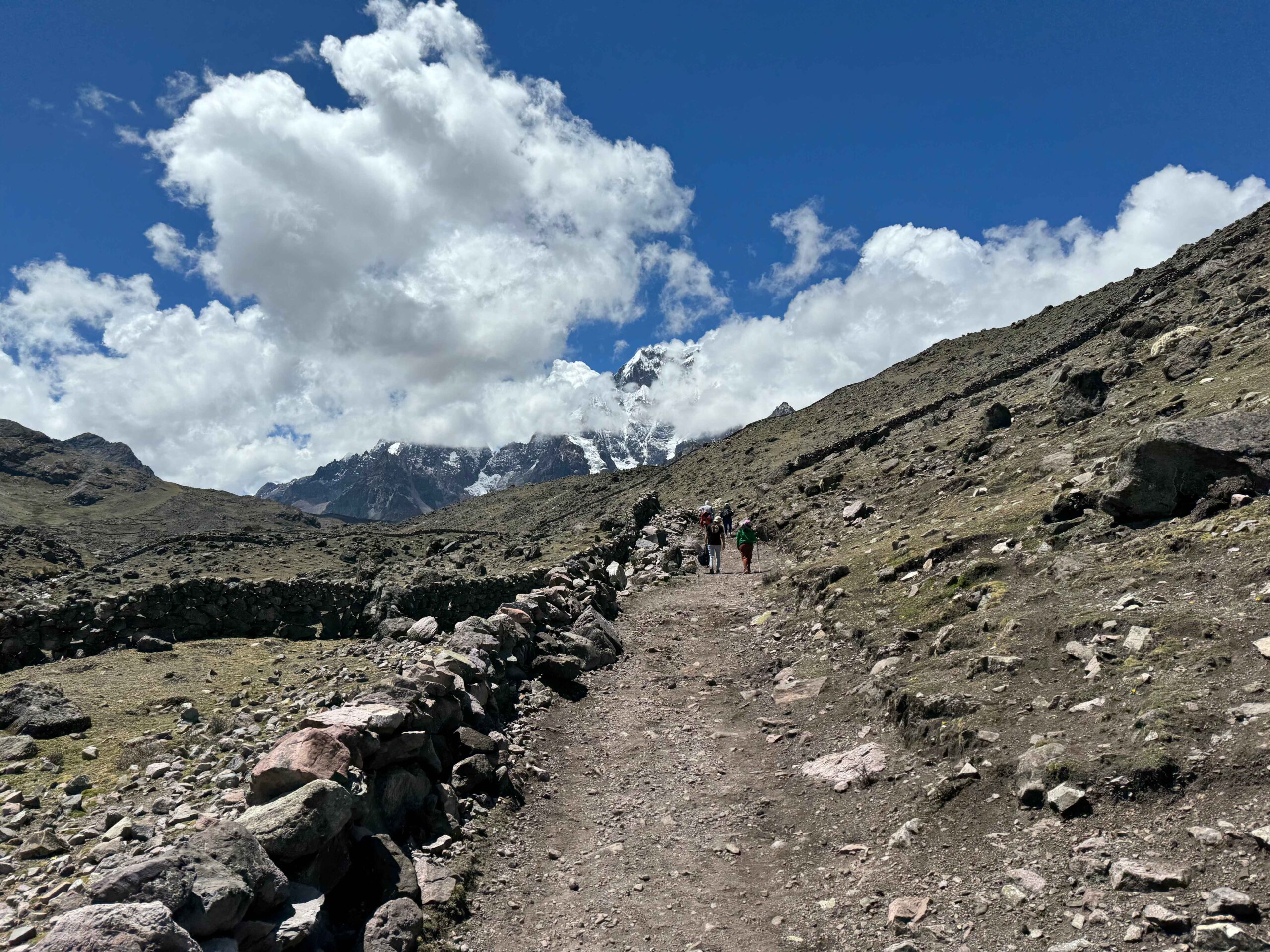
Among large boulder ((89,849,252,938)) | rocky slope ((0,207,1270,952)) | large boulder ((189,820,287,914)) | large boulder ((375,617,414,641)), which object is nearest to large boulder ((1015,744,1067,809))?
rocky slope ((0,207,1270,952))

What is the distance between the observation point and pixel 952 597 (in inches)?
525

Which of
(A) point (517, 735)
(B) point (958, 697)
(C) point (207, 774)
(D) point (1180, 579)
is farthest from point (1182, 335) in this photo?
(C) point (207, 774)

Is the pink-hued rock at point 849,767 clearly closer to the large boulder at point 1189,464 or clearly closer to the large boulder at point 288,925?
the large boulder at point 288,925

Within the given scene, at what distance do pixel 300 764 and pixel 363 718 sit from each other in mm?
1124

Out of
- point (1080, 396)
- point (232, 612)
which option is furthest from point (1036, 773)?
point (1080, 396)

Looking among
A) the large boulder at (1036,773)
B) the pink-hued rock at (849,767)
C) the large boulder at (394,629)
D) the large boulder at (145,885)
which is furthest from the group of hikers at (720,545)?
the large boulder at (145,885)

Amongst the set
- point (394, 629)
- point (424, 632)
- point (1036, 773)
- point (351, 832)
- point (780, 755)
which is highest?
point (394, 629)

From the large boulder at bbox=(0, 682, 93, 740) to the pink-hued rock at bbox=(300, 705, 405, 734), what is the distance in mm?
5287

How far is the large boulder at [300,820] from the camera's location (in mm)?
6141

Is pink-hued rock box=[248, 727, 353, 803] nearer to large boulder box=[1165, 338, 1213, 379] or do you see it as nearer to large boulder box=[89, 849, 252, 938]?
large boulder box=[89, 849, 252, 938]

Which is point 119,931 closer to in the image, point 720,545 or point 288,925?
point 288,925

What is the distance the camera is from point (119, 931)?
172 inches

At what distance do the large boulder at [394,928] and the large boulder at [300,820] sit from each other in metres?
0.84

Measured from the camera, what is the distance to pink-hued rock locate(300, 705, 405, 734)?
784 centimetres
